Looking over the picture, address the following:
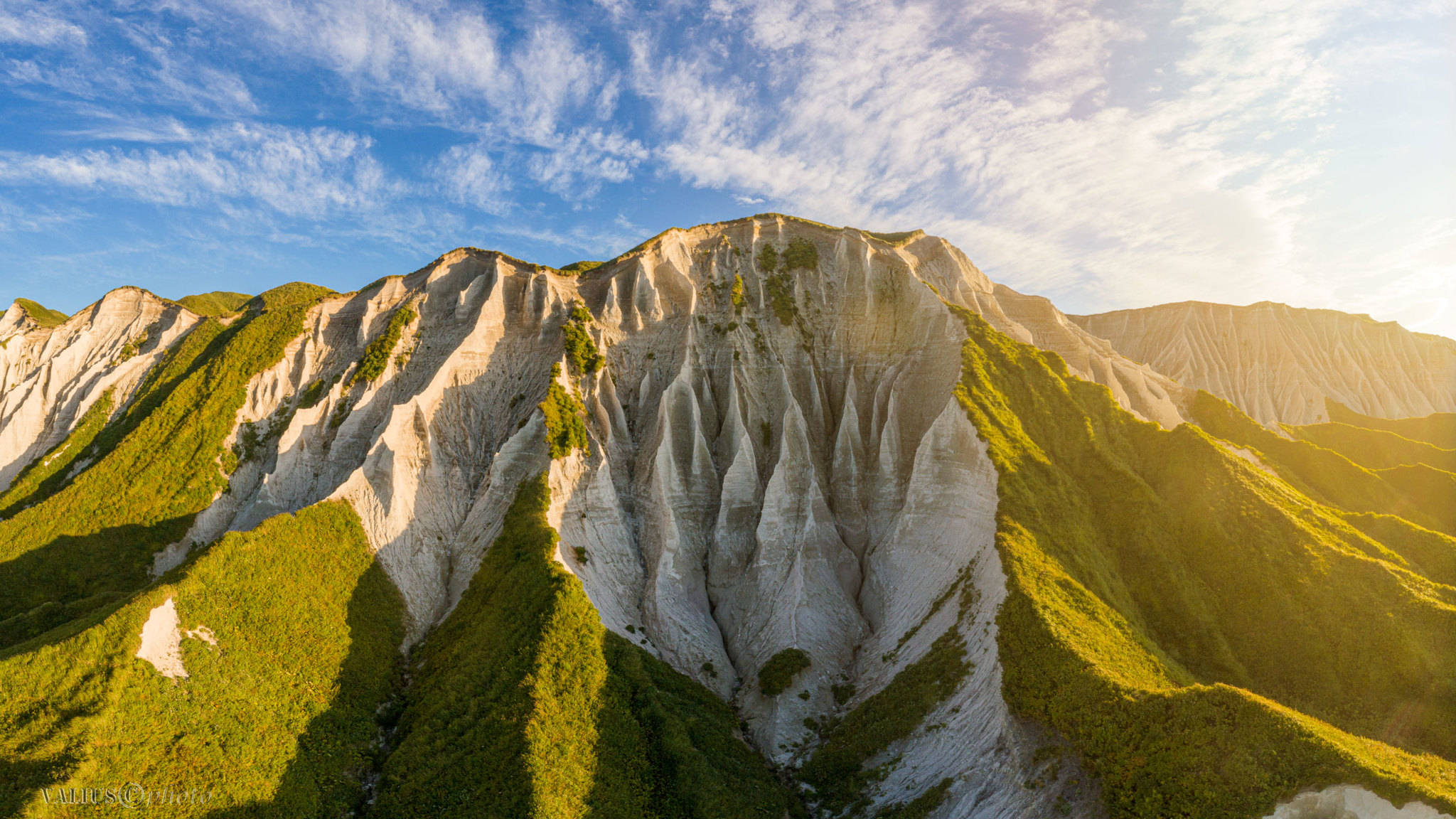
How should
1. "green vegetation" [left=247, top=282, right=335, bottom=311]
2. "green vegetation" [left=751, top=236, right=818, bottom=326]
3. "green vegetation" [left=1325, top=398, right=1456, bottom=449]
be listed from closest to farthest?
"green vegetation" [left=751, top=236, right=818, bottom=326], "green vegetation" [left=1325, top=398, right=1456, bottom=449], "green vegetation" [left=247, top=282, right=335, bottom=311]

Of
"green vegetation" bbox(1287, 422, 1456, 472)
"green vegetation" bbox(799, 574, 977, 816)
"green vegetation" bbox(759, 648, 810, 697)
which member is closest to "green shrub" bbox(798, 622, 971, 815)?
"green vegetation" bbox(799, 574, 977, 816)

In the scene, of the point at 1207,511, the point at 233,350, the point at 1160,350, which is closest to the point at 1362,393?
the point at 1160,350

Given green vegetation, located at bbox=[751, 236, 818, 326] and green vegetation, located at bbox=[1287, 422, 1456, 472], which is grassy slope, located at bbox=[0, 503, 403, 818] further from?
green vegetation, located at bbox=[1287, 422, 1456, 472]

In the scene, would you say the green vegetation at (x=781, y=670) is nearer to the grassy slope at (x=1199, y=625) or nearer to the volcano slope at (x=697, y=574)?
the volcano slope at (x=697, y=574)

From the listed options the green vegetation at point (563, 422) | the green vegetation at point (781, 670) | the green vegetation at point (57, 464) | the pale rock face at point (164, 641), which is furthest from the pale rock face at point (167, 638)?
the green vegetation at point (57, 464)

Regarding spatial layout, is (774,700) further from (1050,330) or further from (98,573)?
(1050,330)

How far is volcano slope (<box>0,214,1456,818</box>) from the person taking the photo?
20.0 m

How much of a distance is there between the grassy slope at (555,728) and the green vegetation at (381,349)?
23936 millimetres

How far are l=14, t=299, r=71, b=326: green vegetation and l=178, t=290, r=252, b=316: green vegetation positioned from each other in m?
12.8

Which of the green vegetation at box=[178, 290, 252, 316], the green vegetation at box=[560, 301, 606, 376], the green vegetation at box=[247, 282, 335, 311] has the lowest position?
the green vegetation at box=[560, 301, 606, 376]

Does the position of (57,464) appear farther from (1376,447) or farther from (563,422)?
(1376,447)

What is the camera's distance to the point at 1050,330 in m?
57.6

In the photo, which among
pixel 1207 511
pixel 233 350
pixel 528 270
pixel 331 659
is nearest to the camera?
pixel 331 659

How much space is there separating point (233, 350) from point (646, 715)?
1948 inches
